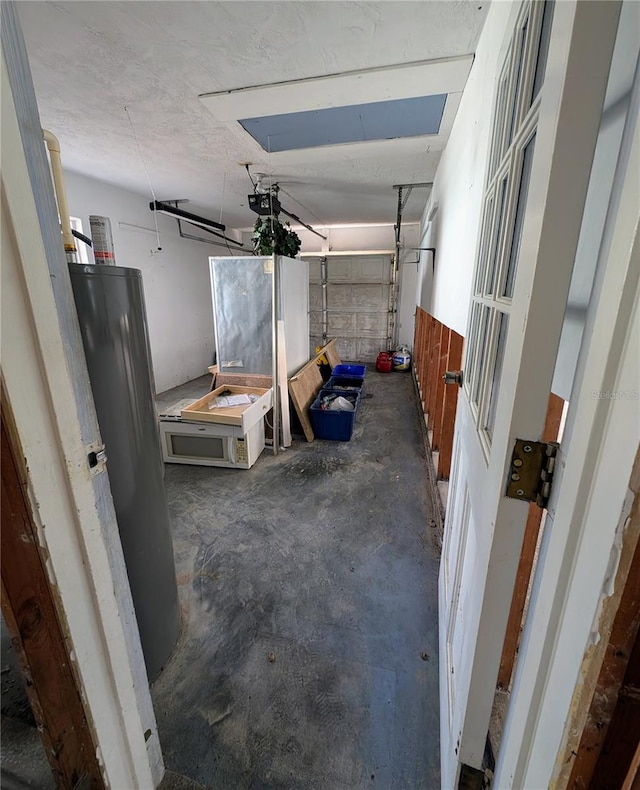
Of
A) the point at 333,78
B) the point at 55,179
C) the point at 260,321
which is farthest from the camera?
the point at 260,321

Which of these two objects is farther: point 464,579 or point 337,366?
point 337,366

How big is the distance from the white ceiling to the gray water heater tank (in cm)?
147

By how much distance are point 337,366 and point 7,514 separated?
5.00m

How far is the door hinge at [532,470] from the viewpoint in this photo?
0.55 m

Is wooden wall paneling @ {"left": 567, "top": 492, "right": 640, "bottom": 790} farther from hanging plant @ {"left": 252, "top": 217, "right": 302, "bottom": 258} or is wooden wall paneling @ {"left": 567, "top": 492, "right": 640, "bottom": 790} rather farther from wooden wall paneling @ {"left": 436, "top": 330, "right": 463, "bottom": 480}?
hanging plant @ {"left": 252, "top": 217, "right": 302, "bottom": 258}

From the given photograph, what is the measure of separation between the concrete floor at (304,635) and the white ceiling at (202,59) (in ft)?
9.44

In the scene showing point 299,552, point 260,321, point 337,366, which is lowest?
point 299,552

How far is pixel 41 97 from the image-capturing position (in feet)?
7.54

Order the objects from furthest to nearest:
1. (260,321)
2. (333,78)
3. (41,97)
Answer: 1. (260,321)
2. (41,97)
3. (333,78)

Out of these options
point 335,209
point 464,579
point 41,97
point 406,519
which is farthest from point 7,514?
point 335,209

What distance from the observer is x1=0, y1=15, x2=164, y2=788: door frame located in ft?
1.86

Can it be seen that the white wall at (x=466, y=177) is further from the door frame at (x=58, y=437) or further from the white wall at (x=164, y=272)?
the white wall at (x=164, y=272)

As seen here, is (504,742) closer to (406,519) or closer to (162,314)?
(406,519)

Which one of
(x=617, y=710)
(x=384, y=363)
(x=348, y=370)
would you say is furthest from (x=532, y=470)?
(x=384, y=363)
